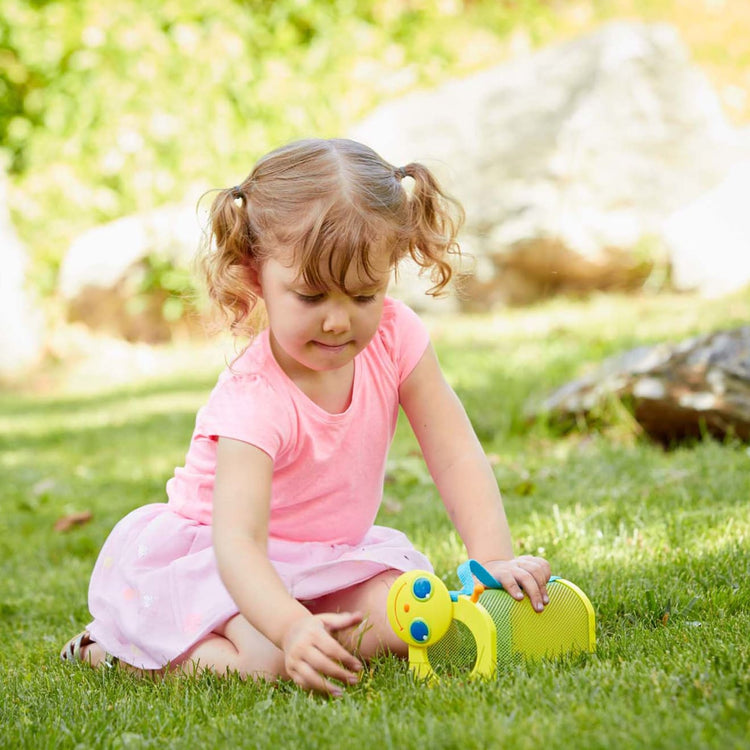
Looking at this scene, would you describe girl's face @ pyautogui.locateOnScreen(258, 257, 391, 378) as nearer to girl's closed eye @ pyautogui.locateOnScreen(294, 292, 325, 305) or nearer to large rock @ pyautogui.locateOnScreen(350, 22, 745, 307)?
girl's closed eye @ pyautogui.locateOnScreen(294, 292, 325, 305)

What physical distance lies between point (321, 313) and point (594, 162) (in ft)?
20.3

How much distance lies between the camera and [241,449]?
2127 millimetres

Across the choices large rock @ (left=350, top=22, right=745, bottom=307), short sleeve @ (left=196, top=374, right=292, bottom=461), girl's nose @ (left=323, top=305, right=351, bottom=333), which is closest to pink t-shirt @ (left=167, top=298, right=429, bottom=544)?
short sleeve @ (left=196, top=374, right=292, bottom=461)

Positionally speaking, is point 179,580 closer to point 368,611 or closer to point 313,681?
point 368,611

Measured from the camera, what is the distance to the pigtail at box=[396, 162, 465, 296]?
7.50 ft

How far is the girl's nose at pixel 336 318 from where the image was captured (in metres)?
2.08

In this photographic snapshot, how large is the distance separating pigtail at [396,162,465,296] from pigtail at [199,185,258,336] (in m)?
0.33

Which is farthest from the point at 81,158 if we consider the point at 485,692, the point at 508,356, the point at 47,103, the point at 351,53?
the point at 485,692

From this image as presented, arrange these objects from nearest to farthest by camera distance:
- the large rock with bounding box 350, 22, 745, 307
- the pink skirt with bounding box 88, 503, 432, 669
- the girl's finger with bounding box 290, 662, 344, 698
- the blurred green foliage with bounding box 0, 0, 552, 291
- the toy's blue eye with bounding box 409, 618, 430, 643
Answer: the girl's finger with bounding box 290, 662, 344, 698 → the toy's blue eye with bounding box 409, 618, 430, 643 → the pink skirt with bounding box 88, 503, 432, 669 → the large rock with bounding box 350, 22, 745, 307 → the blurred green foliage with bounding box 0, 0, 552, 291

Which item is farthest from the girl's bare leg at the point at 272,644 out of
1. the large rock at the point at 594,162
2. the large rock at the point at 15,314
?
the large rock at the point at 15,314

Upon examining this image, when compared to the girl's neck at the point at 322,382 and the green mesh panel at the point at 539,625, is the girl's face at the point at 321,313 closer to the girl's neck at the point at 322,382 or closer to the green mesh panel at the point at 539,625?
the girl's neck at the point at 322,382

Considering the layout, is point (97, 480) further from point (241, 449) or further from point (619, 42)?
point (619, 42)

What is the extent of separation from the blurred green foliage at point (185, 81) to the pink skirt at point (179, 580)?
7.43 m

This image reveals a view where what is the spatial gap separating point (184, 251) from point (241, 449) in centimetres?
728
